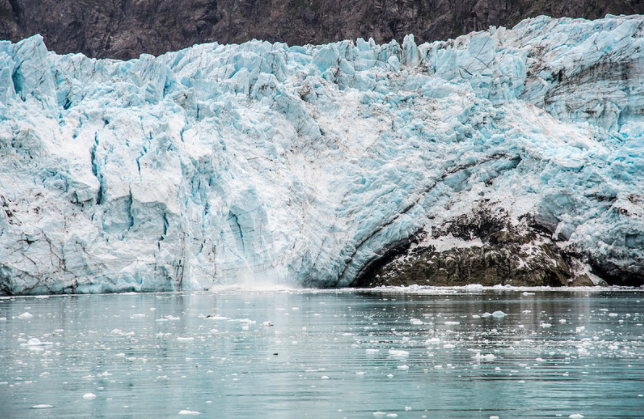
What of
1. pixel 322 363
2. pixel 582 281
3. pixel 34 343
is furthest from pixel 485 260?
pixel 34 343

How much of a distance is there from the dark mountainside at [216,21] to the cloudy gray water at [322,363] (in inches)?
2137

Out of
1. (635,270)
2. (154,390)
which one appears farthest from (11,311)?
(635,270)

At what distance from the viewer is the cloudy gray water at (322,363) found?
6.84 metres

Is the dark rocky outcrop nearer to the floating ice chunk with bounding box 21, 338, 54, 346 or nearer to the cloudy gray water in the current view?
the cloudy gray water

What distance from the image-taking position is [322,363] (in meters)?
9.35

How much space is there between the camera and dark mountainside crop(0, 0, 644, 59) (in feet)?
223

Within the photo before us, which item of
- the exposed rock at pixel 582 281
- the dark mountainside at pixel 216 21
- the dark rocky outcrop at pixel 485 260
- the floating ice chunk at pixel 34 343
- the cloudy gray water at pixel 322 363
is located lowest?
the cloudy gray water at pixel 322 363

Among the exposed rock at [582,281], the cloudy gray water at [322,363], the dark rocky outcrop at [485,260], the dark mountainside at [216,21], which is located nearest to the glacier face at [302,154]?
the dark rocky outcrop at [485,260]

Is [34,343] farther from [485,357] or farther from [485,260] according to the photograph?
[485,260]

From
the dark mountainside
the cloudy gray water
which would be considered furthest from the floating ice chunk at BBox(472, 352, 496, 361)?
the dark mountainside

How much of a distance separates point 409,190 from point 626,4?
38380 mm

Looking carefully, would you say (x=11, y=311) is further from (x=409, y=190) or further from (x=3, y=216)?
(x=409, y=190)

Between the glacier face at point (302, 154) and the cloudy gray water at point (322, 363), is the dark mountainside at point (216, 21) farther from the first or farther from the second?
the cloudy gray water at point (322, 363)

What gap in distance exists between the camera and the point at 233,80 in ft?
109
